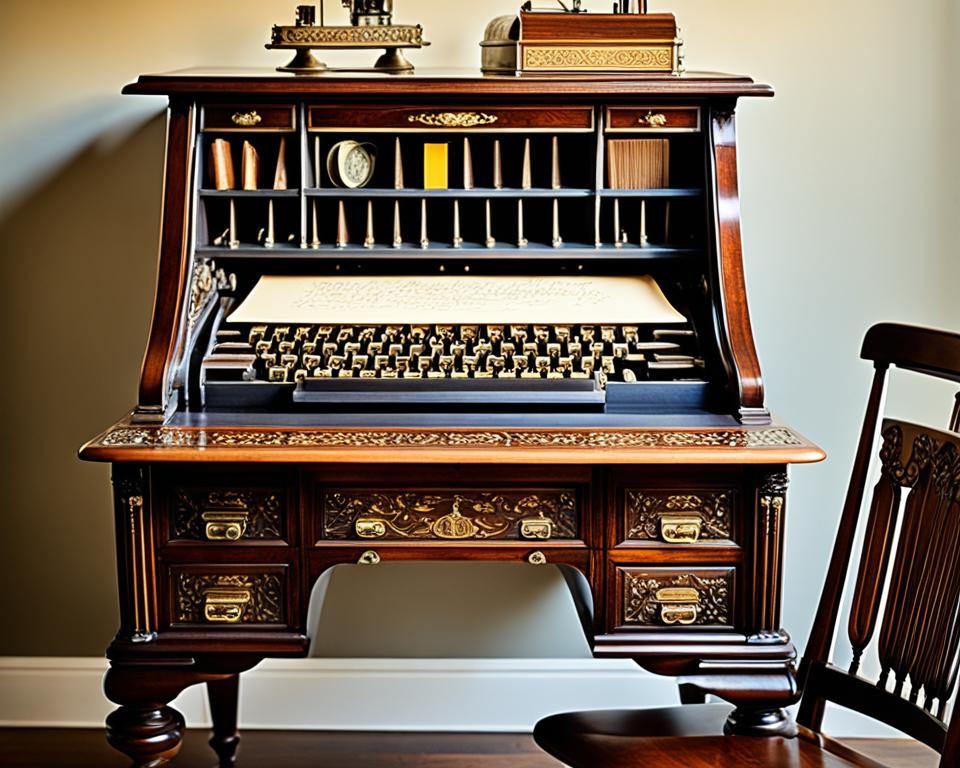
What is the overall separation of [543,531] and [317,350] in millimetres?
605

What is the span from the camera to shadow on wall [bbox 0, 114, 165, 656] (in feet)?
10.3

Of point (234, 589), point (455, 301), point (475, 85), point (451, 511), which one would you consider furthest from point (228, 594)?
point (475, 85)

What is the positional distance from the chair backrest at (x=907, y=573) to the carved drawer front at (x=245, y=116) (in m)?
1.26

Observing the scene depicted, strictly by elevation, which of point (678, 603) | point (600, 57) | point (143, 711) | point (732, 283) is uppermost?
point (600, 57)

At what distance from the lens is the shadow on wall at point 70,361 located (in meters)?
3.13

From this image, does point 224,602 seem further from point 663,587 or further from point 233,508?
point 663,587

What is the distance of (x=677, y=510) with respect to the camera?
7.41 ft

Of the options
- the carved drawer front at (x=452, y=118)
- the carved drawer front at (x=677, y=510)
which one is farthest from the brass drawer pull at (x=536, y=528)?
the carved drawer front at (x=452, y=118)

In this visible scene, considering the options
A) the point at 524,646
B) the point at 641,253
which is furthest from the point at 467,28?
the point at 524,646

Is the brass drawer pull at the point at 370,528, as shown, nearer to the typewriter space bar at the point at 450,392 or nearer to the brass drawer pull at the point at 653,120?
the typewriter space bar at the point at 450,392

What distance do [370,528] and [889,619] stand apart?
917mm

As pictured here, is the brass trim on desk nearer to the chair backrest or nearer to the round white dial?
the chair backrest

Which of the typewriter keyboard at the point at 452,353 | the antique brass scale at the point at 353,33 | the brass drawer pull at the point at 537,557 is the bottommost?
the brass drawer pull at the point at 537,557

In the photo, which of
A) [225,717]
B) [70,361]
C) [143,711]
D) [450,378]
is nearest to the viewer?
[143,711]
